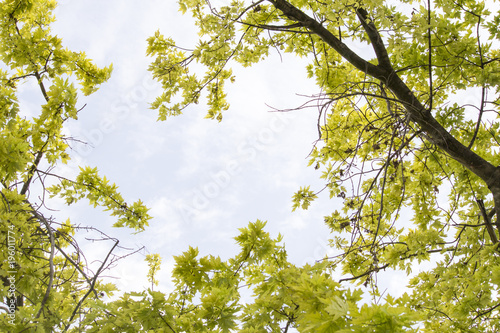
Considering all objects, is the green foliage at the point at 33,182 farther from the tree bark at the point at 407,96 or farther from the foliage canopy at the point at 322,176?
the tree bark at the point at 407,96

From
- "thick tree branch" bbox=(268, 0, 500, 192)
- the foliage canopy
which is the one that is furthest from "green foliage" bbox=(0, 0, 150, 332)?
"thick tree branch" bbox=(268, 0, 500, 192)

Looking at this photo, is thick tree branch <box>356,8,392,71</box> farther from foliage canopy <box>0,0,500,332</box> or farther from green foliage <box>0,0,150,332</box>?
green foliage <box>0,0,150,332</box>

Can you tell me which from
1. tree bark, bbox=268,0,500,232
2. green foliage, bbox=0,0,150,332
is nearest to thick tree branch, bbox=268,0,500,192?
tree bark, bbox=268,0,500,232

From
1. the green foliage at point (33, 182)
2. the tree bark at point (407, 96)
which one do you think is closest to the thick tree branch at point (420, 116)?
the tree bark at point (407, 96)

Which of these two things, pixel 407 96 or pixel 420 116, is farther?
pixel 407 96

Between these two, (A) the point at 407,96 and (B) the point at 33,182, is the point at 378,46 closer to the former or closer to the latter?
(A) the point at 407,96

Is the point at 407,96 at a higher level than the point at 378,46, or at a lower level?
lower

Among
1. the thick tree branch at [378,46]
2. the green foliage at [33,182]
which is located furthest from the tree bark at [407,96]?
the green foliage at [33,182]

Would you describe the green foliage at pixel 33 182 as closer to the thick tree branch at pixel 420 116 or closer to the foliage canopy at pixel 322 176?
the foliage canopy at pixel 322 176

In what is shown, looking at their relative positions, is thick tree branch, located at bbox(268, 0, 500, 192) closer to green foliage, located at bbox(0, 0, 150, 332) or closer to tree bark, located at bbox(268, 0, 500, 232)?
tree bark, located at bbox(268, 0, 500, 232)

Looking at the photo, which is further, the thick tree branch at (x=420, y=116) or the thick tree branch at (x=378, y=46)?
the thick tree branch at (x=378, y=46)

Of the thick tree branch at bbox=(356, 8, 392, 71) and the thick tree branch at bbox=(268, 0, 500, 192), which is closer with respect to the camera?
the thick tree branch at bbox=(268, 0, 500, 192)

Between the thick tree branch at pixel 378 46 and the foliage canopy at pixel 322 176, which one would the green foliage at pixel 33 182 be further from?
the thick tree branch at pixel 378 46

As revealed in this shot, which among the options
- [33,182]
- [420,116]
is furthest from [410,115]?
[33,182]
